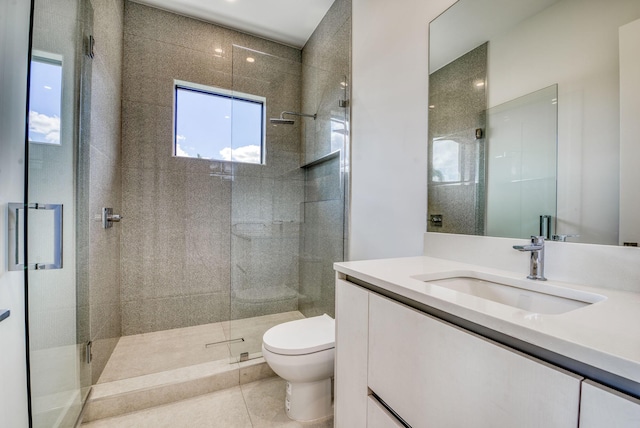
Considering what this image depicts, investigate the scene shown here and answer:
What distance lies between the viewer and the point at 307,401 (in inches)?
56.1

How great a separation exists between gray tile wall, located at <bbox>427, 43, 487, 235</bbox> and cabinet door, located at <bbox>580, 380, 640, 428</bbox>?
2.66 feet

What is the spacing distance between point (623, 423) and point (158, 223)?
2.69 m

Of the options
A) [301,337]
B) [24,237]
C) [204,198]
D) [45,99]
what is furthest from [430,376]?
[204,198]

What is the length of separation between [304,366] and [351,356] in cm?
47

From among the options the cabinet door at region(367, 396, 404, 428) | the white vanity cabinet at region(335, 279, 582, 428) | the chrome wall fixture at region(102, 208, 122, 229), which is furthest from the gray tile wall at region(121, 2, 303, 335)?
the cabinet door at region(367, 396, 404, 428)

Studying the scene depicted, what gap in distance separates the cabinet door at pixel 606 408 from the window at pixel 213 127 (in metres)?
2.13

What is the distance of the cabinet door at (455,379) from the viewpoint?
0.45 metres

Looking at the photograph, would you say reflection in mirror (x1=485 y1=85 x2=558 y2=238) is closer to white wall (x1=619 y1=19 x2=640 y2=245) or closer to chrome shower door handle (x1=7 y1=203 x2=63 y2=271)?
white wall (x1=619 y1=19 x2=640 y2=245)

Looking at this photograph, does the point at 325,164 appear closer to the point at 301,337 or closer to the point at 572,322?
the point at 301,337

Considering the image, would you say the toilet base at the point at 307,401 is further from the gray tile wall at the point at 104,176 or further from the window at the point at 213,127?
the window at the point at 213,127

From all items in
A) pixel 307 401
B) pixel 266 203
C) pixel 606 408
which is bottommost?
pixel 307 401

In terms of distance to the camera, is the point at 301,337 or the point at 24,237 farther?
the point at 301,337

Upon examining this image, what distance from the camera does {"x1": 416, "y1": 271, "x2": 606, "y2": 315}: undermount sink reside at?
740 millimetres

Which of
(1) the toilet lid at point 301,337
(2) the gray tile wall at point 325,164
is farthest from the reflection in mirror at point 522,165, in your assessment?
(2) the gray tile wall at point 325,164
